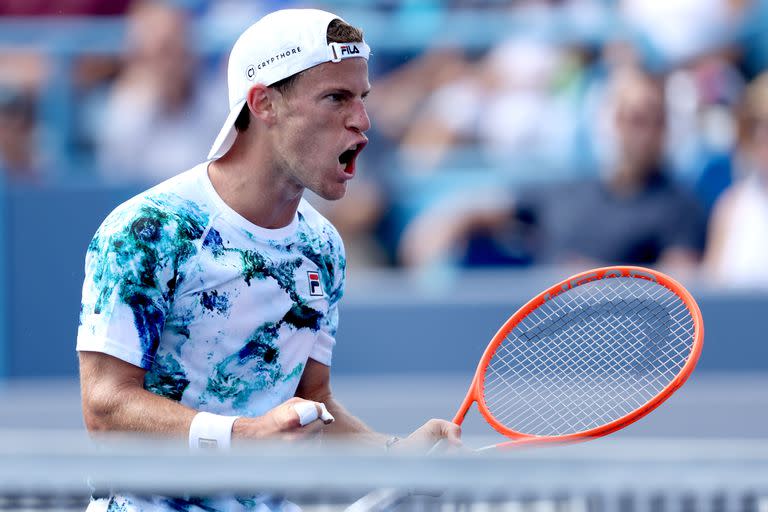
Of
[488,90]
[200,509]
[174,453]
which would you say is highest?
[488,90]

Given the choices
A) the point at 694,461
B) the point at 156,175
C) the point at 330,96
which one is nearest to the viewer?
the point at 694,461

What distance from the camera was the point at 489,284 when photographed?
23.9ft

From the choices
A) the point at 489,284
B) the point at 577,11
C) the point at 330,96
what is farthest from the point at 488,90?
the point at 330,96

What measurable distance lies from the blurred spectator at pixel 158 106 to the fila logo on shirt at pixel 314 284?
4851mm

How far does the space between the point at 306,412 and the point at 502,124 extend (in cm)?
581

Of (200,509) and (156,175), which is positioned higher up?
(156,175)

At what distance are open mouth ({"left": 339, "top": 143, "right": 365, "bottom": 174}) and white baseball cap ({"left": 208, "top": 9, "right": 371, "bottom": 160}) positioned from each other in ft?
0.66

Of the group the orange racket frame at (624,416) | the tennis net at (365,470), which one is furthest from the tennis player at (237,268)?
the tennis net at (365,470)

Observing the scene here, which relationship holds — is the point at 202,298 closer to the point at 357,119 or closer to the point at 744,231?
the point at 357,119

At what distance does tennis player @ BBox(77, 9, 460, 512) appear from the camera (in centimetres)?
278

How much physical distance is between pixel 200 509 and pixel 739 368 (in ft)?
15.6

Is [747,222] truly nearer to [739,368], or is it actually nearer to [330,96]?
[739,368]

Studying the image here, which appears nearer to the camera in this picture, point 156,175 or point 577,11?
point 156,175

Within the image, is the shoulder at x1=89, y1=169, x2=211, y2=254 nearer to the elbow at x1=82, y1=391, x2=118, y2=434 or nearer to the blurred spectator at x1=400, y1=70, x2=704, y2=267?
the elbow at x1=82, y1=391, x2=118, y2=434
